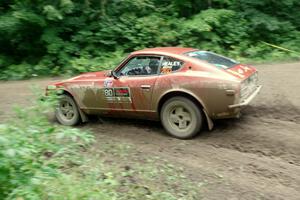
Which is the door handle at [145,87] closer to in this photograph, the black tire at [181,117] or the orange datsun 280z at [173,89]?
the orange datsun 280z at [173,89]

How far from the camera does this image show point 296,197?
5.19 meters

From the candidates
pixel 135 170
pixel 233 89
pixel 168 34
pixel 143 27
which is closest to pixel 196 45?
pixel 168 34

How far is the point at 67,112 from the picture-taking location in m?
8.48

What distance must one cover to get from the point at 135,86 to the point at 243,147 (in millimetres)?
2037

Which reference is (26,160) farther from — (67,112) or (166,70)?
(67,112)

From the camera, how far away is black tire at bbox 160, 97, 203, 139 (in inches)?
272

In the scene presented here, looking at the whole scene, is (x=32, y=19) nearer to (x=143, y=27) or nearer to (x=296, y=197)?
(x=143, y=27)

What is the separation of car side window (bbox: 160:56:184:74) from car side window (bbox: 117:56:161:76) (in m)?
0.11

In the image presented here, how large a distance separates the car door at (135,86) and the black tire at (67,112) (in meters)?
0.92

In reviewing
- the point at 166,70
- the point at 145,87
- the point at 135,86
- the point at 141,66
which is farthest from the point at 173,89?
the point at 141,66

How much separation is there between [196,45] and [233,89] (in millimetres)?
7997

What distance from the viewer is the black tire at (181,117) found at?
6.91 metres

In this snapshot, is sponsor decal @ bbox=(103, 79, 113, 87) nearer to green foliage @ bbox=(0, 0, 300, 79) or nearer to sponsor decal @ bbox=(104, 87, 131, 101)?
sponsor decal @ bbox=(104, 87, 131, 101)

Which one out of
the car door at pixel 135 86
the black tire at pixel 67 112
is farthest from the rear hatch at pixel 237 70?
the black tire at pixel 67 112
